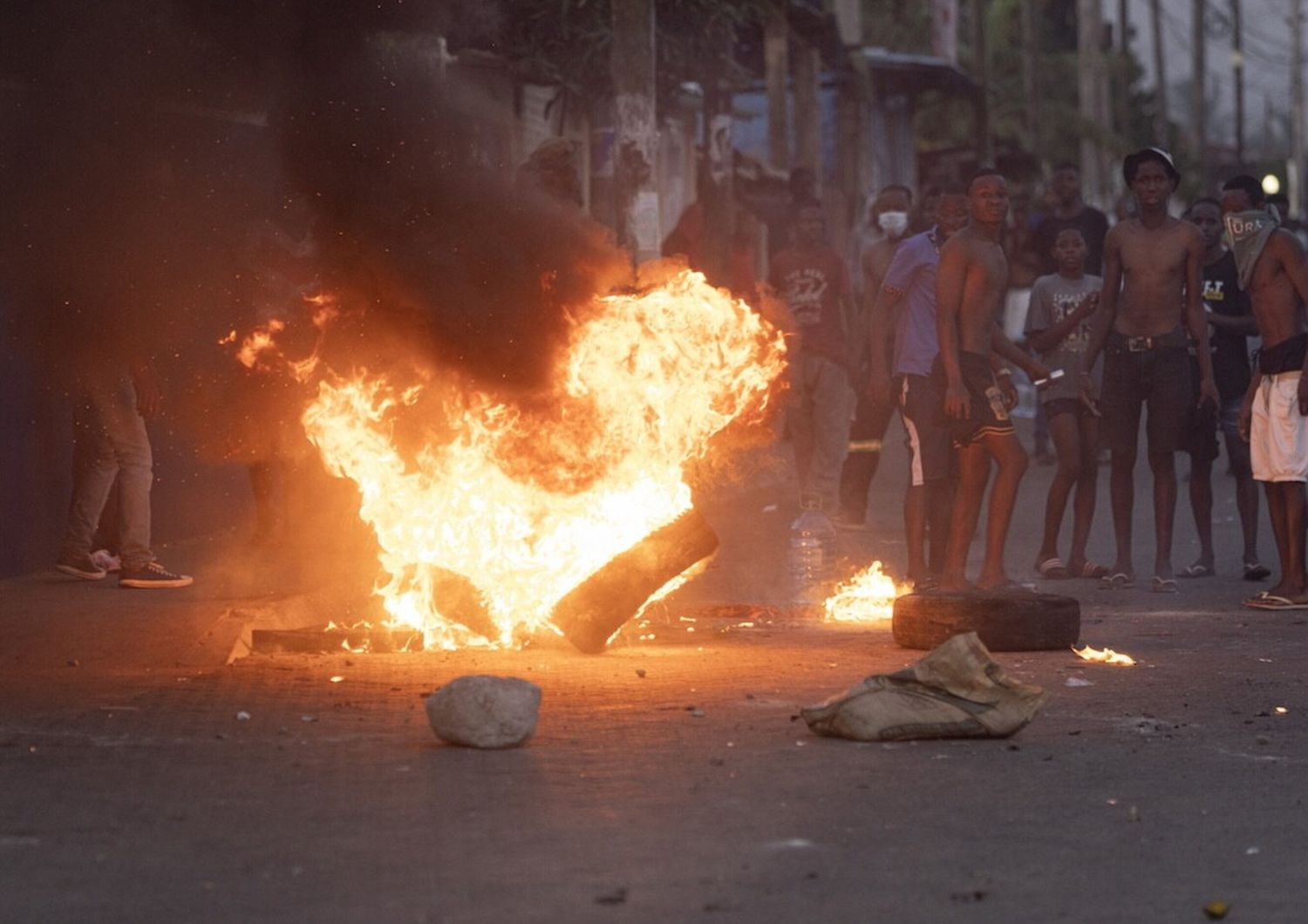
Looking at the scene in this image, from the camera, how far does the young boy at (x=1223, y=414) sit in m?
11.2

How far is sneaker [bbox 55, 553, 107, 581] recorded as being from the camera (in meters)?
10.6

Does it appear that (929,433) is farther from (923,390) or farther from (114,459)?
(114,459)

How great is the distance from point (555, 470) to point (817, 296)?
5.39 metres

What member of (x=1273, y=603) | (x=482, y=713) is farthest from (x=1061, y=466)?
(x=482, y=713)

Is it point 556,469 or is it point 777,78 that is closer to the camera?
point 556,469

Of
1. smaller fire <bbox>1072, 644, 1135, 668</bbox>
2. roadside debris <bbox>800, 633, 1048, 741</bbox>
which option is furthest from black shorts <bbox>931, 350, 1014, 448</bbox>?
roadside debris <bbox>800, 633, 1048, 741</bbox>

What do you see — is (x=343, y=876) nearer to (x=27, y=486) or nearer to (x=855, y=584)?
(x=855, y=584)

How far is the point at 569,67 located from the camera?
19750 millimetres

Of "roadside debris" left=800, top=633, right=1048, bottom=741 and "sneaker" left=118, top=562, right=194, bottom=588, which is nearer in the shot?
"roadside debris" left=800, top=633, right=1048, bottom=741

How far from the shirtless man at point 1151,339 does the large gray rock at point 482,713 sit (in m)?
5.28

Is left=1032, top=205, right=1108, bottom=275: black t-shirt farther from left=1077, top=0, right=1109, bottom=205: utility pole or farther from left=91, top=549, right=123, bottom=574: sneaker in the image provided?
left=1077, top=0, right=1109, bottom=205: utility pole

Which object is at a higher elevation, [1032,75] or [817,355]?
[1032,75]

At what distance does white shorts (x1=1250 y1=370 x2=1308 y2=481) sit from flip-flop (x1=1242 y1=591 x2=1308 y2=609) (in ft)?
1.95

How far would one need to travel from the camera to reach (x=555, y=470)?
8.73 m
